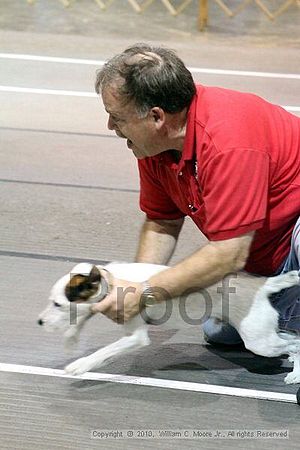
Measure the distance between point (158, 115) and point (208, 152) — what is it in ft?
0.55

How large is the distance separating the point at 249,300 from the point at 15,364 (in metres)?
0.77

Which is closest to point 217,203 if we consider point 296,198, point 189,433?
point 296,198

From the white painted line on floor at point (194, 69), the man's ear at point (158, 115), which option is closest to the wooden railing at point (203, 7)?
the white painted line on floor at point (194, 69)

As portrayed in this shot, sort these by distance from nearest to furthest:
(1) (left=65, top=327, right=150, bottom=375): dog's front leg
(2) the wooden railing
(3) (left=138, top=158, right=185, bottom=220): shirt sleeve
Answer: (1) (left=65, top=327, right=150, bottom=375): dog's front leg → (3) (left=138, top=158, right=185, bottom=220): shirt sleeve → (2) the wooden railing

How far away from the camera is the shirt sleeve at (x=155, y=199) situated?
2.64 metres

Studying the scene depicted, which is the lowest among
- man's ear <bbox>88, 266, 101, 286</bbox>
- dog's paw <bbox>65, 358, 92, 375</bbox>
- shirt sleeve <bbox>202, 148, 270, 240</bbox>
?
dog's paw <bbox>65, 358, 92, 375</bbox>

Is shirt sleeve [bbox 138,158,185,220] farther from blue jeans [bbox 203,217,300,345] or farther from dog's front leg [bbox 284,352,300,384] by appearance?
dog's front leg [bbox 284,352,300,384]

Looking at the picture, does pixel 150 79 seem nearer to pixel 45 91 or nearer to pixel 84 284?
pixel 84 284

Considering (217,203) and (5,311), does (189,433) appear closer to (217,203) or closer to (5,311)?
(217,203)

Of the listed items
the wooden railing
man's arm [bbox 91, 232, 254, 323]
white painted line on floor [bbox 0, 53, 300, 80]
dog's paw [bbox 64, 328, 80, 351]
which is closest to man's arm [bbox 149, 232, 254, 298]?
man's arm [bbox 91, 232, 254, 323]

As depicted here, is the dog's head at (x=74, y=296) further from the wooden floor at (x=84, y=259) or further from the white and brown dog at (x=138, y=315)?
the wooden floor at (x=84, y=259)

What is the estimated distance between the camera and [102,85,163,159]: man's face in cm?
A: 226

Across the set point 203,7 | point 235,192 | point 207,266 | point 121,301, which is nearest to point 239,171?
point 235,192

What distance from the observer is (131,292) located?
7.59 feet
